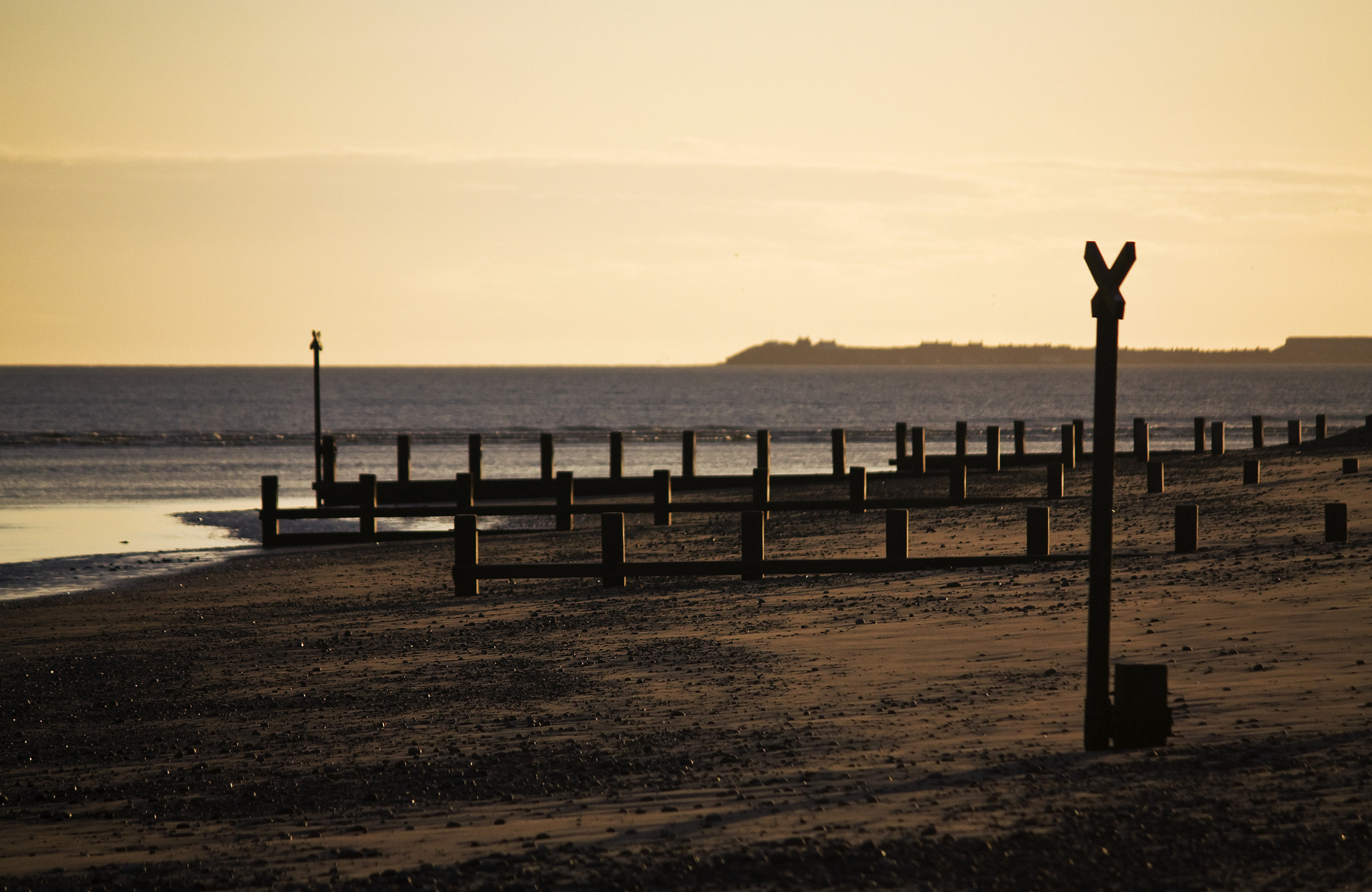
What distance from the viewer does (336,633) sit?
13664 millimetres

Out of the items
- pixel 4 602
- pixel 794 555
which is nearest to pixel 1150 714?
pixel 794 555

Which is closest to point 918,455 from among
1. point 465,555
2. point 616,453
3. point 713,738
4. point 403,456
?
point 616,453

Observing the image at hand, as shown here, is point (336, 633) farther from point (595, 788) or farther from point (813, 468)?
point (813, 468)

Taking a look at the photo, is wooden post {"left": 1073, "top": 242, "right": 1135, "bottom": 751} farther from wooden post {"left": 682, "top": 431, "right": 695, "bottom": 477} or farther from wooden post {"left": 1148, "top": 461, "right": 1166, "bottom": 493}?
wooden post {"left": 682, "top": 431, "right": 695, "bottom": 477}

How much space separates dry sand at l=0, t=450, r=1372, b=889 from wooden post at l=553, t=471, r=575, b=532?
7725mm

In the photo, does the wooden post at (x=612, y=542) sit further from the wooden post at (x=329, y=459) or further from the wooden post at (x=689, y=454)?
the wooden post at (x=689, y=454)

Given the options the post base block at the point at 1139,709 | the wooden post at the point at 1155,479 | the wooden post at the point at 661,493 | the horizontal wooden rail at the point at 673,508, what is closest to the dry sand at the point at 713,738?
the post base block at the point at 1139,709

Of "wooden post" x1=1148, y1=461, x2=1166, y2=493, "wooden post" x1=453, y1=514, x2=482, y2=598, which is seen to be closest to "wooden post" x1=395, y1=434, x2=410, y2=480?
"wooden post" x1=453, y1=514, x2=482, y2=598

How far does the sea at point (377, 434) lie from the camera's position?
2814 centimetres

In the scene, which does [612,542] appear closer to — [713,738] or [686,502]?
[713,738]

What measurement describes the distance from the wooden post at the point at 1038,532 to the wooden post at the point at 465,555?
653 centimetres

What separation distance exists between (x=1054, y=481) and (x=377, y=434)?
58.5 m

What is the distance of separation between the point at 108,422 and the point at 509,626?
87493mm

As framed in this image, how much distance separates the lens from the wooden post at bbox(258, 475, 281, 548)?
24.2 meters
